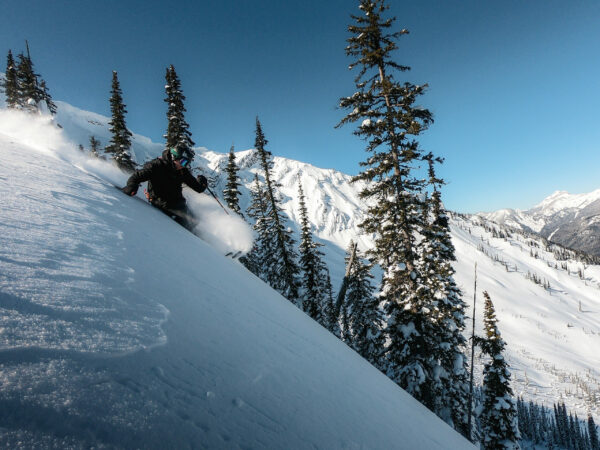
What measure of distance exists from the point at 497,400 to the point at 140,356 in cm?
2119

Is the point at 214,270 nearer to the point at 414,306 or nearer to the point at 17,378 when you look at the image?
the point at 17,378

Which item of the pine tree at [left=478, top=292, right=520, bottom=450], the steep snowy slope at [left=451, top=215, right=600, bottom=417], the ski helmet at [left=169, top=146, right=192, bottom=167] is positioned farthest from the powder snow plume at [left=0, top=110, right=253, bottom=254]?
the steep snowy slope at [left=451, top=215, right=600, bottom=417]

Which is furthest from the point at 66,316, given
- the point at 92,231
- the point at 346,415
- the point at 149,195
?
the point at 149,195

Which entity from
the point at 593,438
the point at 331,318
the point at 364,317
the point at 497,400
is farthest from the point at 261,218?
the point at 593,438

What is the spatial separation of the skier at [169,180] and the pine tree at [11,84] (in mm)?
36185

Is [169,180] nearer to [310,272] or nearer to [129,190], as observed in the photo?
[129,190]

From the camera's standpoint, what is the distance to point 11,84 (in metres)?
30.2

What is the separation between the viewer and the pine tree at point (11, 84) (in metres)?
29.6

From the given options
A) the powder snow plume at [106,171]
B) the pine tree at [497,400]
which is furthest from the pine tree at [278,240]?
the pine tree at [497,400]

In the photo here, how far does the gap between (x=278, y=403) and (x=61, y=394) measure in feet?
4.62

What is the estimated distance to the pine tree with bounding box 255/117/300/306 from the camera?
20.3 metres

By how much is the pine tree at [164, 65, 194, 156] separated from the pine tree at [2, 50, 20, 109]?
→ 882 inches

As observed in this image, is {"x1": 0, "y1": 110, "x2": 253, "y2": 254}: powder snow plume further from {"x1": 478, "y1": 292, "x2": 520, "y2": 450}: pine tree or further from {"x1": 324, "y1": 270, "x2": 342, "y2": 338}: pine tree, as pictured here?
{"x1": 478, "y1": 292, "x2": 520, "y2": 450}: pine tree

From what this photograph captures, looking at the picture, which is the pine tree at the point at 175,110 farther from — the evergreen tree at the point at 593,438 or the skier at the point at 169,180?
the evergreen tree at the point at 593,438
